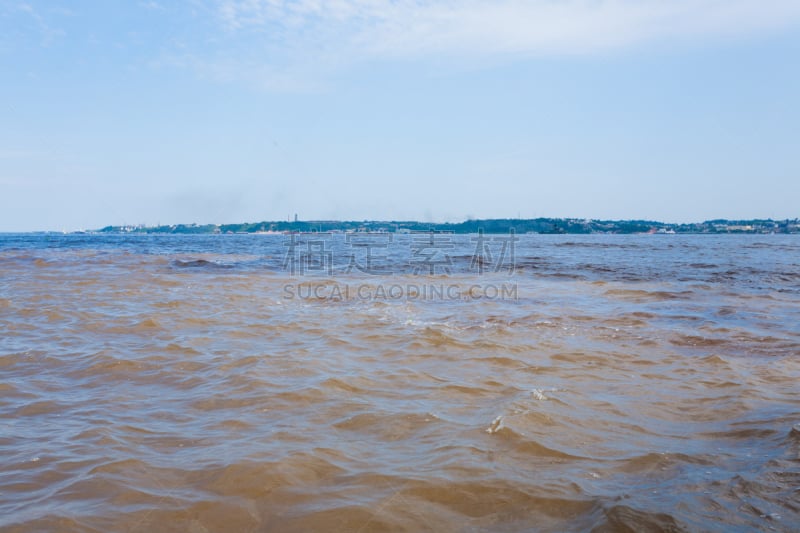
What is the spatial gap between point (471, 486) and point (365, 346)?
149 inches

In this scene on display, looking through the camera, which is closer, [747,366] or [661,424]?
[661,424]

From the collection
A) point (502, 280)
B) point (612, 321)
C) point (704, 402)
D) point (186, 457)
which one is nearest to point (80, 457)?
point (186, 457)

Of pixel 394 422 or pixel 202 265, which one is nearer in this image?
pixel 394 422

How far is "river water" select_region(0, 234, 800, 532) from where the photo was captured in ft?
8.55

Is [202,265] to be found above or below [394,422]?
below

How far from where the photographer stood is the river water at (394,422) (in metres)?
2.61

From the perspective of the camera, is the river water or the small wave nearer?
the river water

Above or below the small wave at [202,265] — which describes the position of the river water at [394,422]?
above

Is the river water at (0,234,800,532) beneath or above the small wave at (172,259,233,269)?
above

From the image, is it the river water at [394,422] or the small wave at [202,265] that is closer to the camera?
the river water at [394,422]

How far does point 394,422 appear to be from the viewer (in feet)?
12.7

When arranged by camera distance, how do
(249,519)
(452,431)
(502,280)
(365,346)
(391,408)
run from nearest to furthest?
(249,519) → (452,431) → (391,408) → (365,346) → (502,280)

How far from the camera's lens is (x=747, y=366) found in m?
5.73

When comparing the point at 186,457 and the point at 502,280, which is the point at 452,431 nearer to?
the point at 186,457
